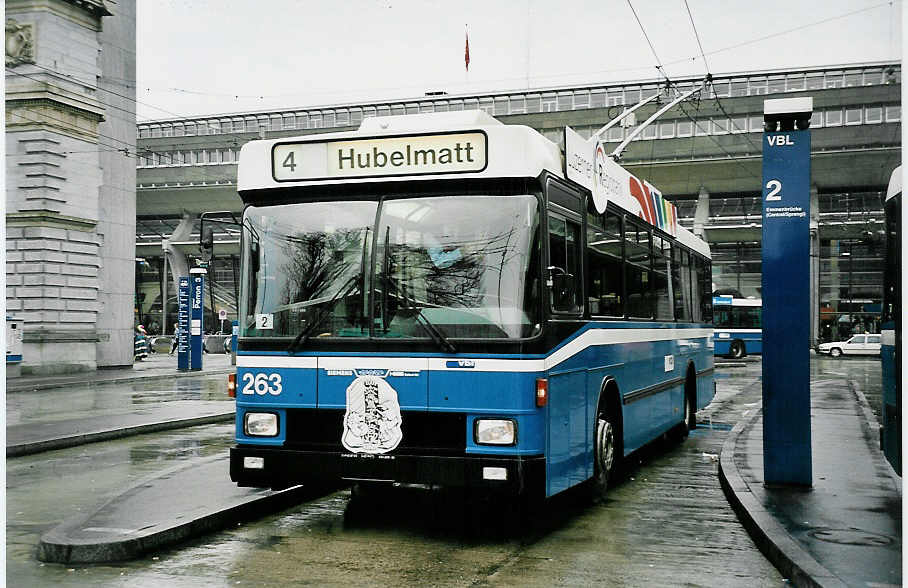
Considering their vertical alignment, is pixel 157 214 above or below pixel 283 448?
above

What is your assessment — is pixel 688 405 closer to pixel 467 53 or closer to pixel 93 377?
pixel 467 53

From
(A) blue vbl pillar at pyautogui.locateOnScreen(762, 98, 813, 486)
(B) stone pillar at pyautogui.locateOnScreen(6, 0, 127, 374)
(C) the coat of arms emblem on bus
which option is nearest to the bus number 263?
(C) the coat of arms emblem on bus

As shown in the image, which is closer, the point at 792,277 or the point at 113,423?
the point at 792,277

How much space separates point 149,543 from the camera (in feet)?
24.5

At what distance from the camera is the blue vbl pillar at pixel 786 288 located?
369 inches

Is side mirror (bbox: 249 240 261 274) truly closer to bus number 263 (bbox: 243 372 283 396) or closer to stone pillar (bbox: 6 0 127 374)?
bus number 263 (bbox: 243 372 283 396)

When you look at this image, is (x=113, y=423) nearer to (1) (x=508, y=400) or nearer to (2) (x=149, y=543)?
(2) (x=149, y=543)

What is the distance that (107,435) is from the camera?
1530 cm

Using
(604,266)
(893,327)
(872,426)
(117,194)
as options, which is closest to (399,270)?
(604,266)

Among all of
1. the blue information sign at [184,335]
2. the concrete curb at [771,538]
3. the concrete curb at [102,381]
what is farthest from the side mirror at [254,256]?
the blue information sign at [184,335]

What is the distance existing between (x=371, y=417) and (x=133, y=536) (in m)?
1.95

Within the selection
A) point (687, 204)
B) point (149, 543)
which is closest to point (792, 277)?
point (149, 543)

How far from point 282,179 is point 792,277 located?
4.81 meters

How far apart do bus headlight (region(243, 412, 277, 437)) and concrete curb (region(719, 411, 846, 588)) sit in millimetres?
3879
